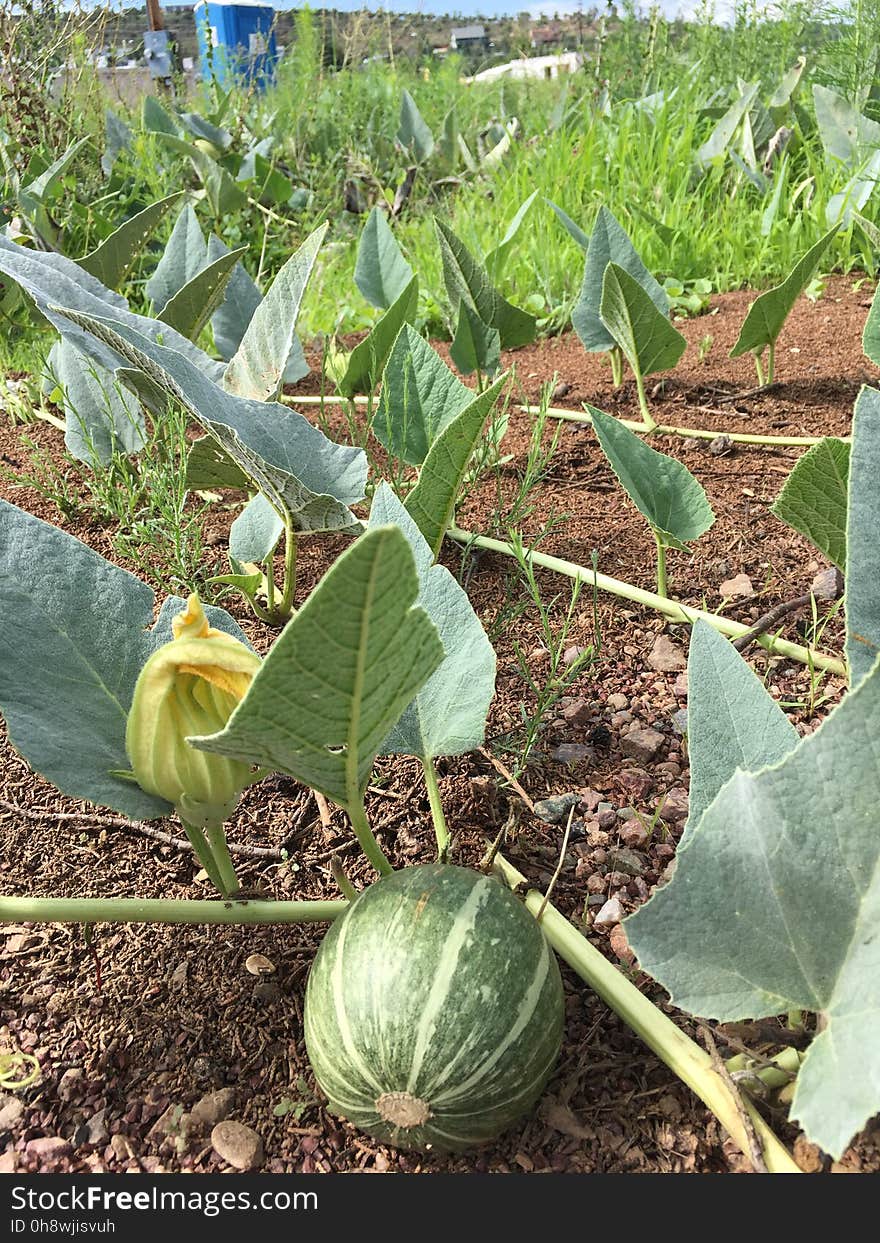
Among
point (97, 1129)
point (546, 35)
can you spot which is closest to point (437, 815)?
point (97, 1129)

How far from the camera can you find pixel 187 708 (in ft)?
2.29

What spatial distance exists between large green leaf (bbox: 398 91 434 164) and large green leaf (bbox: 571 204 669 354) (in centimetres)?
216

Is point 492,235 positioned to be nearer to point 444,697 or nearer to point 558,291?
point 558,291

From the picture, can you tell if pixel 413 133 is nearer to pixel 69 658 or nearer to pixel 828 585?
pixel 828 585

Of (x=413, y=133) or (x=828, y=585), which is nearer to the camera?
(x=828, y=585)

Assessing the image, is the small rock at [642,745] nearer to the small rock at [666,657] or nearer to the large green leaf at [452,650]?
the small rock at [666,657]

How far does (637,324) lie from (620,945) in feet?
3.27

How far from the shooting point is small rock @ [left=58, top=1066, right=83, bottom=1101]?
30.8 inches

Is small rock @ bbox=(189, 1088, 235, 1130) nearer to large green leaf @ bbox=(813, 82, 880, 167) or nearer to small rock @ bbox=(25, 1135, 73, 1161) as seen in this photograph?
small rock @ bbox=(25, 1135, 73, 1161)

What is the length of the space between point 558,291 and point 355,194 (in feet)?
7.42

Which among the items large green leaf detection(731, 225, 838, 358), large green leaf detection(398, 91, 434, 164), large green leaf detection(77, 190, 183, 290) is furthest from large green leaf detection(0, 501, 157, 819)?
large green leaf detection(398, 91, 434, 164)

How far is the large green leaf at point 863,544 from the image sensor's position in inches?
24.7

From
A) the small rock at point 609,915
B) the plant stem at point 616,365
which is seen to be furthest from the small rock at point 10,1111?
the plant stem at point 616,365

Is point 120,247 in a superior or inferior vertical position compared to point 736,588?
superior
